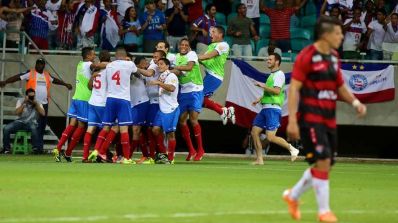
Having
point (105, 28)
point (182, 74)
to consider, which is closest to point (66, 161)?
point (182, 74)

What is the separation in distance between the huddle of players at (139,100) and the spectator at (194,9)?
589 centimetres

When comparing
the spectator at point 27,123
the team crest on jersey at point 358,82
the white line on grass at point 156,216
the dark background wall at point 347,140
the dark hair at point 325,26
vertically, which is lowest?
the dark background wall at point 347,140

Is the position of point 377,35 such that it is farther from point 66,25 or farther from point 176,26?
point 66,25

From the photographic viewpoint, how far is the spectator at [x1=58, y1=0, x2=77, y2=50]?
30.2m

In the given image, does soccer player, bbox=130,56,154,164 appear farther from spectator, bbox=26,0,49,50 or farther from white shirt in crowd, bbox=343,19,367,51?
white shirt in crowd, bbox=343,19,367,51

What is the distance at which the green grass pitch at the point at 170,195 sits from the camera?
11.7 meters

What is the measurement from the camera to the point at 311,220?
11.7m

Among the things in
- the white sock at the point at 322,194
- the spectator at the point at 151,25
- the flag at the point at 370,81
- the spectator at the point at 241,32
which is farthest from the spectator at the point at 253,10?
the white sock at the point at 322,194

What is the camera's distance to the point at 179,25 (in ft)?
98.5

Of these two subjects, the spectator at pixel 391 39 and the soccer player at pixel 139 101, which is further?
the spectator at pixel 391 39

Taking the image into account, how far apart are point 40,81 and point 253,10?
7.33 m

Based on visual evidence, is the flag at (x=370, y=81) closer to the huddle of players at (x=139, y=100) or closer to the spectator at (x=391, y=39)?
the spectator at (x=391, y=39)

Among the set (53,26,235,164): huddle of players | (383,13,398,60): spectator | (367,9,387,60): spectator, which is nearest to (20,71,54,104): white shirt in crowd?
(53,26,235,164): huddle of players

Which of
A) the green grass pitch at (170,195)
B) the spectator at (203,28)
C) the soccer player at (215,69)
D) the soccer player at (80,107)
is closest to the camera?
the green grass pitch at (170,195)
